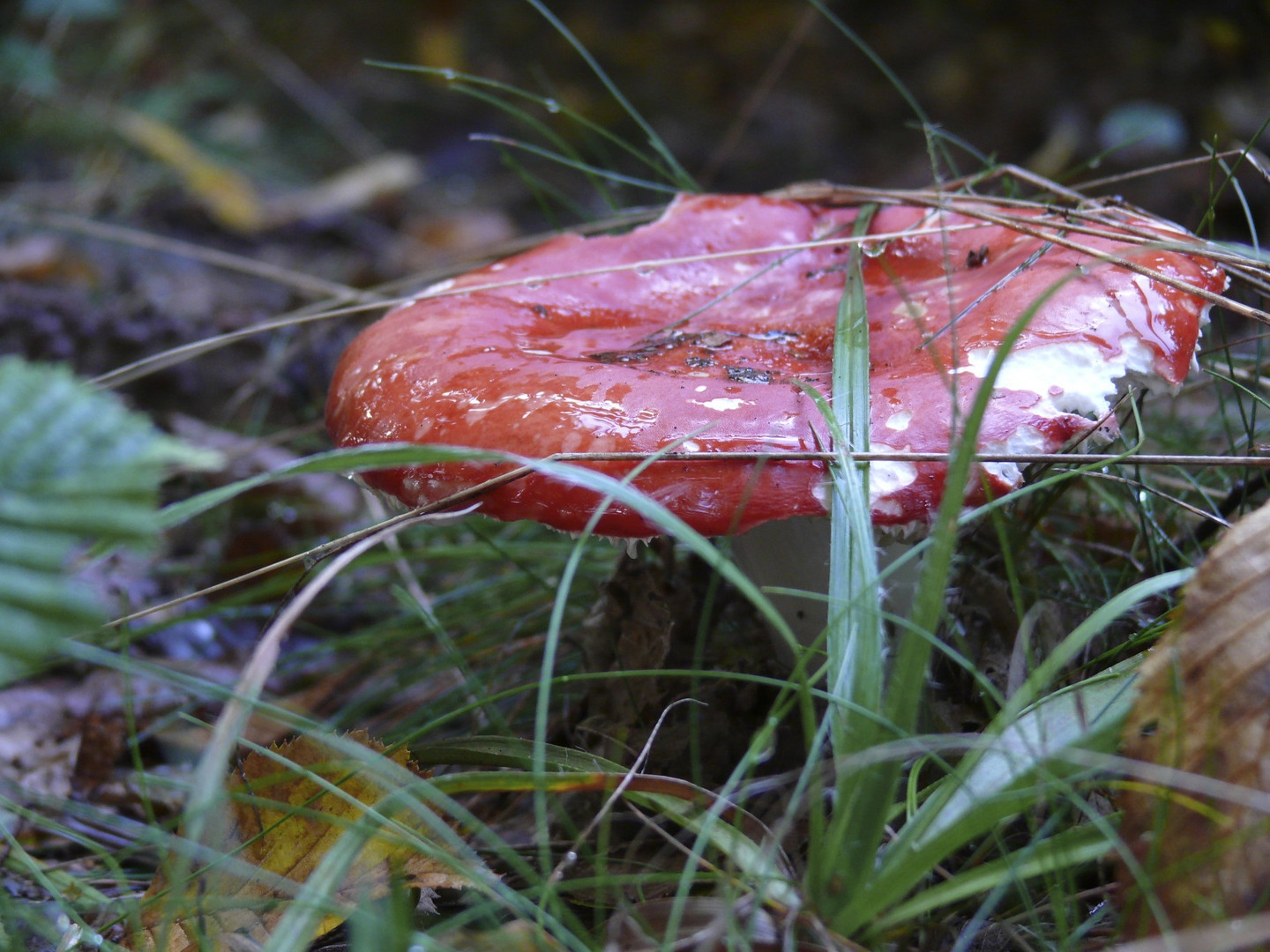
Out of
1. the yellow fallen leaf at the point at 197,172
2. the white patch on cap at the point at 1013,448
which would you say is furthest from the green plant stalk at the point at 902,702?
the yellow fallen leaf at the point at 197,172

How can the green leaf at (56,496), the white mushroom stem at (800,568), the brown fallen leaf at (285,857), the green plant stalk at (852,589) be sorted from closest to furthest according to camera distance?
the green leaf at (56,496), the green plant stalk at (852,589), the brown fallen leaf at (285,857), the white mushroom stem at (800,568)

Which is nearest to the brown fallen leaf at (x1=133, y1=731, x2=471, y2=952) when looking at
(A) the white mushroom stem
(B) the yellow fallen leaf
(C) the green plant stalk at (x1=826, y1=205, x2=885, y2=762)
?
(C) the green plant stalk at (x1=826, y1=205, x2=885, y2=762)

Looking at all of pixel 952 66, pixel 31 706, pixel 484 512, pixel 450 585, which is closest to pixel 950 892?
pixel 484 512

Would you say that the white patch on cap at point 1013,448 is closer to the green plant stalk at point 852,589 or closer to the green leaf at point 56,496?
the green plant stalk at point 852,589

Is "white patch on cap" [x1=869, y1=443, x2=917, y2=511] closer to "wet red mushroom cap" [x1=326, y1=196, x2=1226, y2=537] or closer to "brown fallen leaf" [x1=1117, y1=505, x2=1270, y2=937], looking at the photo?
"wet red mushroom cap" [x1=326, y1=196, x2=1226, y2=537]

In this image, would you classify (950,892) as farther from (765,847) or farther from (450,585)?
(450,585)

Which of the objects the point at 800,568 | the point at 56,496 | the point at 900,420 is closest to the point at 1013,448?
the point at 900,420
